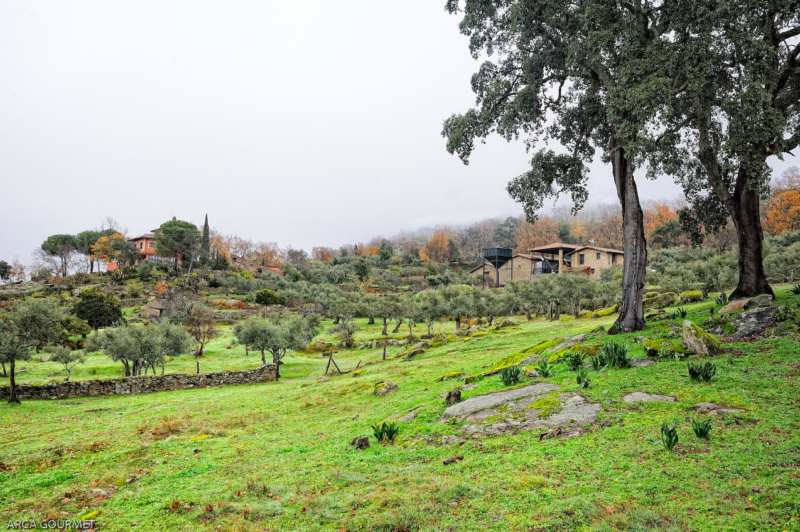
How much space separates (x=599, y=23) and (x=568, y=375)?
561 inches

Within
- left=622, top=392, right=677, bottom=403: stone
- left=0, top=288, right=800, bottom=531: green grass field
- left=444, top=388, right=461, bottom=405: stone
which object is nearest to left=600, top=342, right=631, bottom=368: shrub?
left=0, top=288, right=800, bottom=531: green grass field

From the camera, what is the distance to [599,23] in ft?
51.8

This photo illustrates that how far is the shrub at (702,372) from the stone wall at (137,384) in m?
27.9

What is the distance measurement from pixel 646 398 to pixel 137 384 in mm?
28635

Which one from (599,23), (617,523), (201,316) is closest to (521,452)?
(617,523)

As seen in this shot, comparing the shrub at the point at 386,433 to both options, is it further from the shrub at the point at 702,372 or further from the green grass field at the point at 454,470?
the shrub at the point at 702,372

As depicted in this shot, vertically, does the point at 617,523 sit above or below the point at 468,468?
above

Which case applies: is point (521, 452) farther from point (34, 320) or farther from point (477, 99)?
point (34, 320)

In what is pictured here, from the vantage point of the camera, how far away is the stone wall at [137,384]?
75.7ft

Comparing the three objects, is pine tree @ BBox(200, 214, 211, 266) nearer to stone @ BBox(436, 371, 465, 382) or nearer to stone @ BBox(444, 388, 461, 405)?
stone @ BBox(436, 371, 465, 382)

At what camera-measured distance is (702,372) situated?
9.04 metres

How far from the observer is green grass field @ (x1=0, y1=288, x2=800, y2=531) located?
5078 millimetres

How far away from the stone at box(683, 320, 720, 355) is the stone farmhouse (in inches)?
2441

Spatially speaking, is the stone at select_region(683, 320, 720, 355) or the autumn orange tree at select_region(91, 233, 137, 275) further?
the autumn orange tree at select_region(91, 233, 137, 275)
